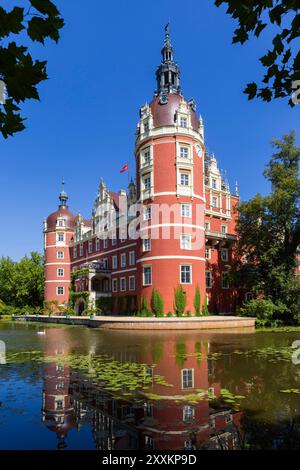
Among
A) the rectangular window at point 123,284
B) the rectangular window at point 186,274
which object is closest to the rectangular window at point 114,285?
the rectangular window at point 123,284

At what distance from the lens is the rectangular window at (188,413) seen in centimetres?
701

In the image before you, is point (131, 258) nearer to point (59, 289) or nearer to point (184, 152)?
point (184, 152)

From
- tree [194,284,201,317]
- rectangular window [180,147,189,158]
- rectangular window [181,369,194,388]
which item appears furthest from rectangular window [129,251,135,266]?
rectangular window [181,369,194,388]

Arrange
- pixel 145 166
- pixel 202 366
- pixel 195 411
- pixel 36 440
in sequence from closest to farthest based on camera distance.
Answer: pixel 36 440 → pixel 195 411 → pixel 202 366 → pixel 145 166

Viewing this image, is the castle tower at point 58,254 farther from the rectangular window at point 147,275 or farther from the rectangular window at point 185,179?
the rectangular window at point 185,179

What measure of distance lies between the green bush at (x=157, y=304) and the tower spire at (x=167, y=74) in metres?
21.7

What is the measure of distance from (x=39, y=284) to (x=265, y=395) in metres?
63.4

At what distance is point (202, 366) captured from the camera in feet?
41.3

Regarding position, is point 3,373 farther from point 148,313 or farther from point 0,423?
point 148,313

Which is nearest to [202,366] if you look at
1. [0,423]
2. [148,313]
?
[0,423]

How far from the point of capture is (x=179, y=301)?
3459cm

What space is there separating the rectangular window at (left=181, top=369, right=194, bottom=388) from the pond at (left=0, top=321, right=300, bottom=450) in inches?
1.1

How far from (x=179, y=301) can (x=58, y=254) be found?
32449mm

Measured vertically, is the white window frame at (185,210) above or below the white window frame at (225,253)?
above
